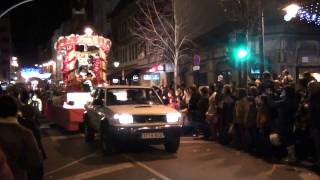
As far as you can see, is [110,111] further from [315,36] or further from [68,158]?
[315,36]

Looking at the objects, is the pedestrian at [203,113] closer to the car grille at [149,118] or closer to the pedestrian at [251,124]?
the pedestrian at [251,124]

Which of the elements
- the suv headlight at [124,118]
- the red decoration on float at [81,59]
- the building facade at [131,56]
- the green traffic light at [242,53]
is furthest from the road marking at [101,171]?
the building facade at [131,56]

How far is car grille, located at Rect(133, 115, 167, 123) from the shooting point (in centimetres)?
1377

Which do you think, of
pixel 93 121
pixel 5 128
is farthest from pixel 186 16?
pixel 5 128

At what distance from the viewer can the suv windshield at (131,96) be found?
15.1 m

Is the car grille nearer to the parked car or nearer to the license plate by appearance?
the parked car

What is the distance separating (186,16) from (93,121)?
23.0 metres

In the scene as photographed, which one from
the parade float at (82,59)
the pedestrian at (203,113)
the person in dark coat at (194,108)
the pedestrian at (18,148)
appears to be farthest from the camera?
the parade float at (82,59)

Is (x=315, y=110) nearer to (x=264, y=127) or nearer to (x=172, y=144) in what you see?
(x=264, y=127)

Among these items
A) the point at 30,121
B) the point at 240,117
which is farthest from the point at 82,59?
the point at 30,121

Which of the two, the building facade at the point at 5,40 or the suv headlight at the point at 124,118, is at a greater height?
the building facade at the point at 5,40

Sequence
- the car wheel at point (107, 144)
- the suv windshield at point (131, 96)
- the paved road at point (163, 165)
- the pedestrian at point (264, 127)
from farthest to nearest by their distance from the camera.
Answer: the suv windshield at point (131, 96), the car wheel at point (107, 144), the pedestrian at point (264, 127), the paved road at point (163, 165)

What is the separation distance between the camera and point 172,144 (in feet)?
47.0

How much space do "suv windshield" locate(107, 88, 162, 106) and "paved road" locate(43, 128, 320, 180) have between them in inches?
49.1
